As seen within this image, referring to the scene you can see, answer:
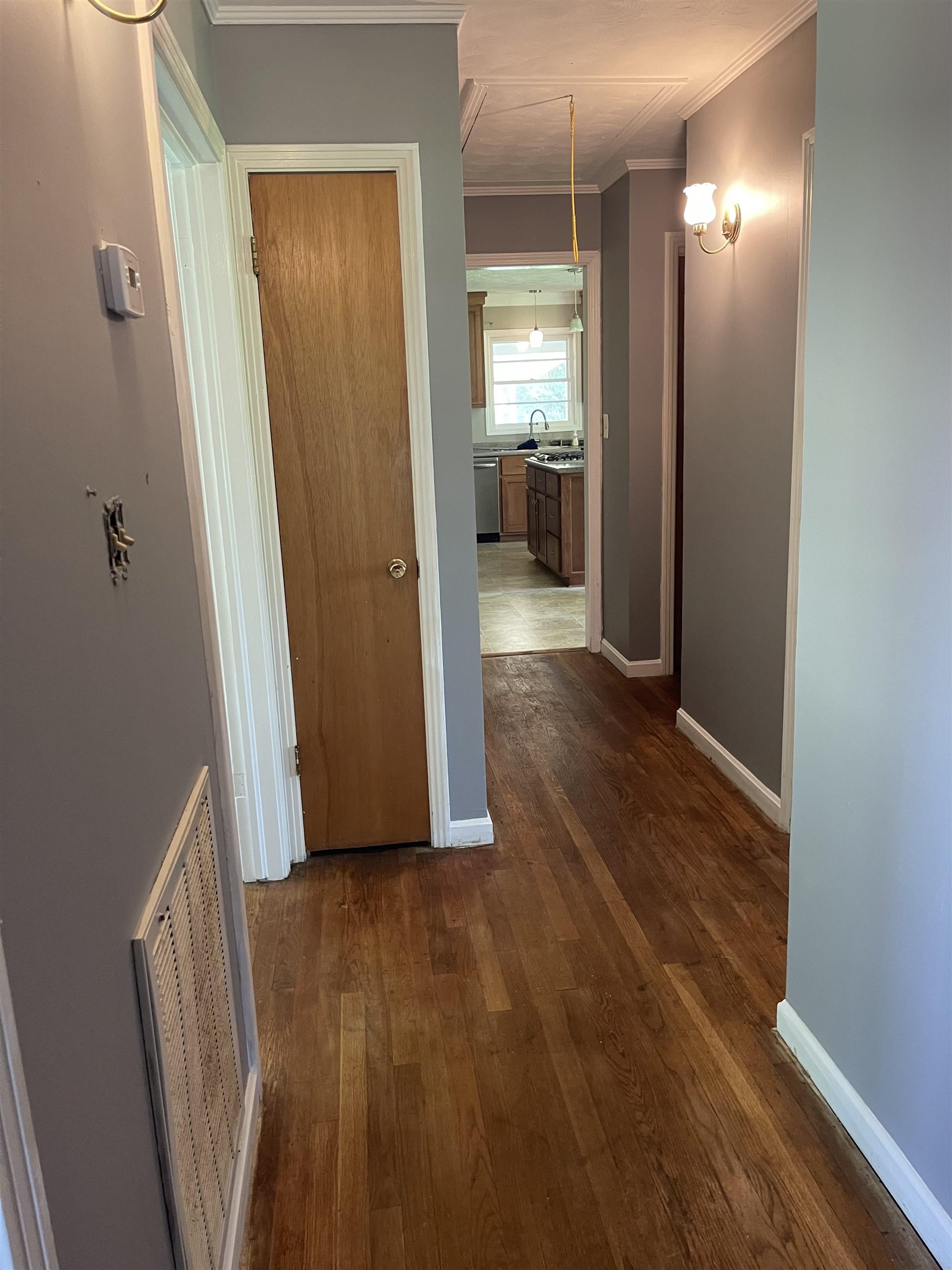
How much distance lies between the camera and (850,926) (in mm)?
1822

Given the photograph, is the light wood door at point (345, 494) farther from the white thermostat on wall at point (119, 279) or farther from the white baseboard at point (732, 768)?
the white thermostat on wall at point (119, 279)

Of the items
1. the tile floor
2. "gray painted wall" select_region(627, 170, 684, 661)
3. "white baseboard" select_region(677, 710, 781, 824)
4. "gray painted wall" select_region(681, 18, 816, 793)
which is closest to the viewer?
"gray painted wall" select_region(681, 18, 816, 793)

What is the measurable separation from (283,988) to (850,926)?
1397 mm

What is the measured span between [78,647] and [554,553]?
6726mm

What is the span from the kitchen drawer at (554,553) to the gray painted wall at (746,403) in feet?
11.1

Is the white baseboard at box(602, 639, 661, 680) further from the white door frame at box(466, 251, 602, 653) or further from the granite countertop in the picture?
the granite countertop

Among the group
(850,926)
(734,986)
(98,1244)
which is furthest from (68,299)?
(734,986)

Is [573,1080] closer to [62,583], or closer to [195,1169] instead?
[195,1169]

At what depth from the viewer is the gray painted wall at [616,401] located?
4512mm

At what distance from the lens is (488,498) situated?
31.4ft

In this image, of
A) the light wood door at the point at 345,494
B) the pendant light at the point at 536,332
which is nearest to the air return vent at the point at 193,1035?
the light wood door at the point at 345,494

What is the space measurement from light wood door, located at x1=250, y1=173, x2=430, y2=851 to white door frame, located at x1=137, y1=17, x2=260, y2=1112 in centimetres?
60

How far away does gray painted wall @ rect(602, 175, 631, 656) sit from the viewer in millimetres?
4512

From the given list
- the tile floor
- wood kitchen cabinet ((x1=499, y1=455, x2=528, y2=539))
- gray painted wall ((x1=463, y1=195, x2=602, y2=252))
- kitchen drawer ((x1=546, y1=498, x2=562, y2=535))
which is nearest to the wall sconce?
gray painted wall ((x1=463, y1=195, x2=602, y2=252))
